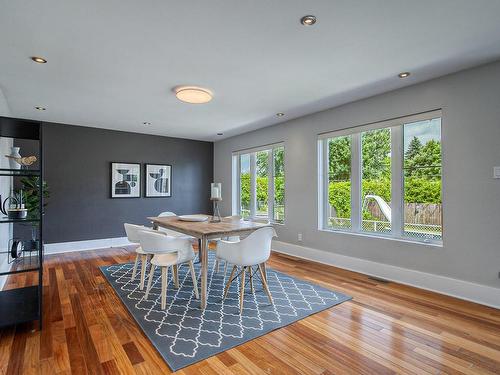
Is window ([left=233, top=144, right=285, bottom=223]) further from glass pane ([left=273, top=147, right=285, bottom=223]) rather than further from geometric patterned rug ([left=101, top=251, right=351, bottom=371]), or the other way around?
geometric patterned rug ([left=101, top=251, right=351, bottom=371])

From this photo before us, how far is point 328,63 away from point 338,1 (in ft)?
3.16

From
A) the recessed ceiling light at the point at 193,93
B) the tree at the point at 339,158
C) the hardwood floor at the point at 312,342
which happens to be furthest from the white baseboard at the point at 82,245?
the tree at the point at 339,158

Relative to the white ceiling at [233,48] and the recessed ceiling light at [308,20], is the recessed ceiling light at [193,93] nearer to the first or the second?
the white ceiling at [233,48]

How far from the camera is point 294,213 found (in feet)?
16.3

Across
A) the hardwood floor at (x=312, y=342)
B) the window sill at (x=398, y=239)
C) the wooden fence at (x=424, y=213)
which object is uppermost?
the wooden fence at (x=424, y=213)

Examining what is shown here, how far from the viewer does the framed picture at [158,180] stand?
6219 millimetres

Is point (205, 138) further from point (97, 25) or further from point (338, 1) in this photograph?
point (338, 1)

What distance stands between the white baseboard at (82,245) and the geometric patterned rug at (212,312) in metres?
2.12

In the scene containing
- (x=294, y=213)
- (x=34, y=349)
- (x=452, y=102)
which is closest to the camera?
(x=34, y=349)

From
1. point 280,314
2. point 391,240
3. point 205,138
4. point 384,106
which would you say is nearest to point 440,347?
point 280,314

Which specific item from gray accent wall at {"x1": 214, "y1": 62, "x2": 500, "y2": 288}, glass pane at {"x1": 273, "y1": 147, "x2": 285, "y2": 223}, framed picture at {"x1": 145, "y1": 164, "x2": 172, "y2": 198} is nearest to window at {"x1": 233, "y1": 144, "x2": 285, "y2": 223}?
glass pane at {"x1": 273, "y1": 147, "x2": 285, "y2": 223}

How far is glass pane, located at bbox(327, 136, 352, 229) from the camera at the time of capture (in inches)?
167

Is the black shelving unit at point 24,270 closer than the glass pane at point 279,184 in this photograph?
Yes

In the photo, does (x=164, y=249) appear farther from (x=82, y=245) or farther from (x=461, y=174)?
(x=82, y=245)
